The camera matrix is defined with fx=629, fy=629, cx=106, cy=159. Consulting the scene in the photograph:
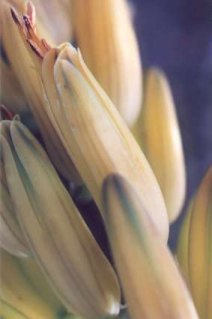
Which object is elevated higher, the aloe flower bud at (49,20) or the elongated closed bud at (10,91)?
the aloe flower bud at (49,20)

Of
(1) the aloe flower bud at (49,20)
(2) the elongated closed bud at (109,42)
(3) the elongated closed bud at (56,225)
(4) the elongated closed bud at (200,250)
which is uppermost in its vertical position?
(1) the aloe flower bud at (49,20)

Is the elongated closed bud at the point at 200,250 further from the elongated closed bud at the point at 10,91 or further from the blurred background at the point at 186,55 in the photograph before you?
the elongated closed bud at the point at 10,91

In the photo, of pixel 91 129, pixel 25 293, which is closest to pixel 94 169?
pixel 91 129

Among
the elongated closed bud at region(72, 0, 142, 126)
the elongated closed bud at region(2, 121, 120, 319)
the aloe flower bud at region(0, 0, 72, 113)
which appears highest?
the aloe flower bud at region(0, 0, 72, 113)

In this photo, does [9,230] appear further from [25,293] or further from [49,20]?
[49,20]

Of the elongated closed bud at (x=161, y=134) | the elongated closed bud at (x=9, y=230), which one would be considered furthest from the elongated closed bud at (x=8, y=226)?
the elongated closed bud at (x=161, y=134)

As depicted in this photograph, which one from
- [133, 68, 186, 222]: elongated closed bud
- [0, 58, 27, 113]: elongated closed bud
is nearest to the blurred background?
[133, 68, 186, 222]: elongated closed bud

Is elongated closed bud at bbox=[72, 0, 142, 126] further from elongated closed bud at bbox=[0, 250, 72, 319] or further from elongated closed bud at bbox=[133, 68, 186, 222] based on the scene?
elongated closed bud at bbox=[0, 250, 72, 319]

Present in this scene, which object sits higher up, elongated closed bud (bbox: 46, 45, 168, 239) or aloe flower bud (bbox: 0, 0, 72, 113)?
aloe flower bud (bbox: 0, 0, 72, 113)
